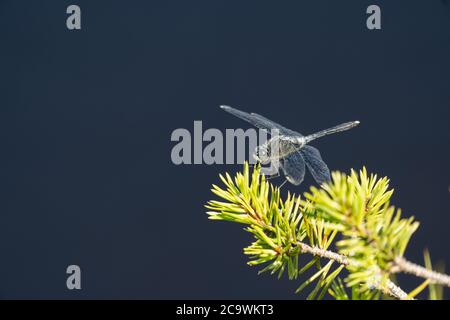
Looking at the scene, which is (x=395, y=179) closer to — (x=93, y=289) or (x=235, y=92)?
(x=235, y=92)

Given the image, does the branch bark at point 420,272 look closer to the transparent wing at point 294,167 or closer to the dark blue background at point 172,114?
the transparent wing at point 294,167

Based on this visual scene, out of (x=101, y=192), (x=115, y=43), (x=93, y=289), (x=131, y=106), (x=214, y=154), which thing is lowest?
(x=93, y=289)

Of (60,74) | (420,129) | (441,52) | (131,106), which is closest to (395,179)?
(420,129)

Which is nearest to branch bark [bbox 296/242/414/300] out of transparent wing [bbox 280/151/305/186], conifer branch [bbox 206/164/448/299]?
conifer branch [bbox 206/164/448/299]

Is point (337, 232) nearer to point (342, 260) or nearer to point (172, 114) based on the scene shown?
point (342, 260)

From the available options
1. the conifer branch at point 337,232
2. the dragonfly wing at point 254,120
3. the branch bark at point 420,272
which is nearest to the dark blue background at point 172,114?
the dragonfly wing at point 254,120

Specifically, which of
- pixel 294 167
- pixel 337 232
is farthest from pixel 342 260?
pixel 294 167
